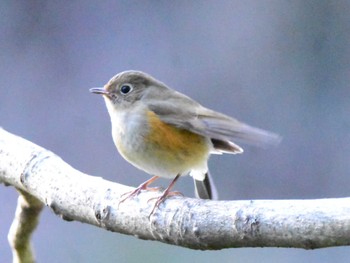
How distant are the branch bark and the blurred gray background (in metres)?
2.35

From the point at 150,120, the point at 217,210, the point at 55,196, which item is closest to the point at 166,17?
the point at 150,120

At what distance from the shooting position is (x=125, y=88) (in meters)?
3.91

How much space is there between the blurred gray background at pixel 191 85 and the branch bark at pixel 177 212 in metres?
2.35

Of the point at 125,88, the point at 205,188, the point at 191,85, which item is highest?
the point at 191,85

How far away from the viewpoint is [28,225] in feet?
11.7

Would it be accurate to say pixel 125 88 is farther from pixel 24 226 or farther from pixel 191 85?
pixel 191 85

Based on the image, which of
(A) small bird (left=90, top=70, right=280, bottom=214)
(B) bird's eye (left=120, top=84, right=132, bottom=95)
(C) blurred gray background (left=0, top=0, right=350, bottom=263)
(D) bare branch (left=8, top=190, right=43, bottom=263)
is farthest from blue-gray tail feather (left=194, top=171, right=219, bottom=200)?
(C) blurred gray background (left=0, top=0, right=350, bottom=263)

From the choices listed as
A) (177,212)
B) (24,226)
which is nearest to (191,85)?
(24,226)

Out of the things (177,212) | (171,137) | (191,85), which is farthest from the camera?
(191,85)

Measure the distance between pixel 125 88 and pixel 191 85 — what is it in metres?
2.14

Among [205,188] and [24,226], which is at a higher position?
[205,188]

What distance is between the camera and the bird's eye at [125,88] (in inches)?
153

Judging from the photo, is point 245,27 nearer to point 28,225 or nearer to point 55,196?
point 28,225

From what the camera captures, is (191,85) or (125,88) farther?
(191,85)
